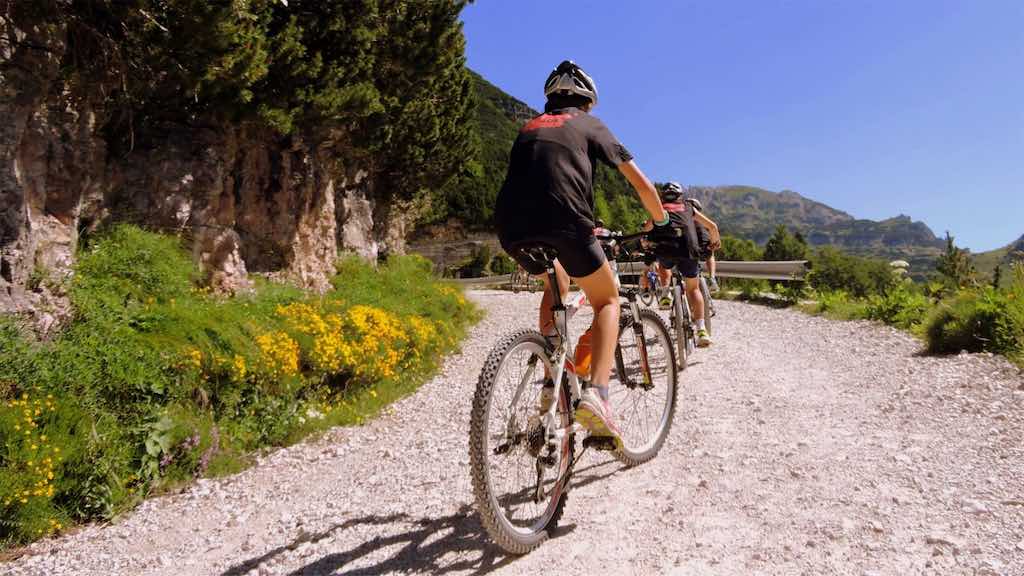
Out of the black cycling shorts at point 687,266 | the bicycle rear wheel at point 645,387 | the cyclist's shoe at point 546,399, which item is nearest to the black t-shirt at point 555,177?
the cyclist's shoe at point 546,399

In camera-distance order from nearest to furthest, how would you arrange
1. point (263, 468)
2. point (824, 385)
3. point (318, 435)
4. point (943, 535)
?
point (943, 535) < point (263, 468) < point (318, 435) < point (824, 385)

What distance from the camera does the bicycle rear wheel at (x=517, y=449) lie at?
257cm

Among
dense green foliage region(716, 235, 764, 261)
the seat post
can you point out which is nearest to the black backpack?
the seat post

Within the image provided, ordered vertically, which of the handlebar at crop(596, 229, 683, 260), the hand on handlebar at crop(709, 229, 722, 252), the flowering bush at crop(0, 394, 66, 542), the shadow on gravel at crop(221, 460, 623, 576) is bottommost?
the shadow on gravel at crop(221, 460, 623, 576)

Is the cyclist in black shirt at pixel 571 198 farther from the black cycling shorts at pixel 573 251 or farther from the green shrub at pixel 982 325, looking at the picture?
the green shrub at pixel 982 325

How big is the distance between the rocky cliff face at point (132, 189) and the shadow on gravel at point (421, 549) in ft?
9.31

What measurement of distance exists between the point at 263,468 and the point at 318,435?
2.26 ft

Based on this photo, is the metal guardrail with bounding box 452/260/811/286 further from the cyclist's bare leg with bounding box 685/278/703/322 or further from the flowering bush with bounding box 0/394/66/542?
the flowering bush with bounding box 0/394/66/542

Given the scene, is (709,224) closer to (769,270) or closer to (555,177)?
(555,177)

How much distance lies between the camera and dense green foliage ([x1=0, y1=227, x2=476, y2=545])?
343 centimetres

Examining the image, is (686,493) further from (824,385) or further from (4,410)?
(4,410)

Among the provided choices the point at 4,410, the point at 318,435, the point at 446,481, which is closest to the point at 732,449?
the point at 446,481

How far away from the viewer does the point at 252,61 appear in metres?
A: 5.92

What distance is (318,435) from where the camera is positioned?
5.08m
